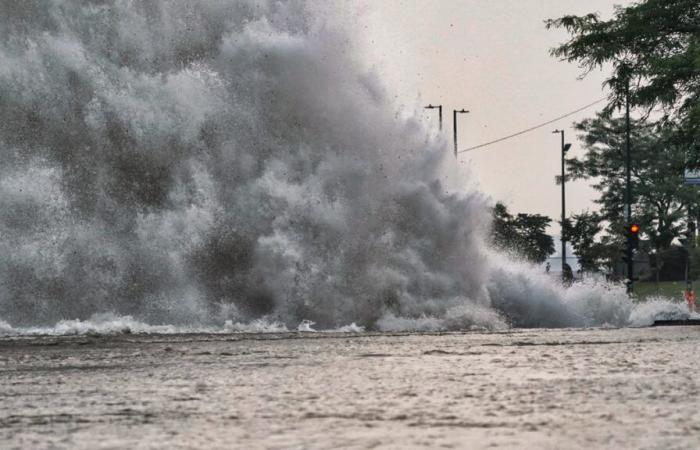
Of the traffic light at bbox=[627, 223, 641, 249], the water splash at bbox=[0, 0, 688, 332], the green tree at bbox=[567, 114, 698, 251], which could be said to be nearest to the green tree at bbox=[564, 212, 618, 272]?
the green tree at bbox=[567, 114, 698, 251]

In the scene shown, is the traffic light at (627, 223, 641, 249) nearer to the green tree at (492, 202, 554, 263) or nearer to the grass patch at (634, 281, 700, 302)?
the grass patch at (634, 281, 700, 302)

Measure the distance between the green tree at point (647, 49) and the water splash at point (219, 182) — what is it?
5115 mm

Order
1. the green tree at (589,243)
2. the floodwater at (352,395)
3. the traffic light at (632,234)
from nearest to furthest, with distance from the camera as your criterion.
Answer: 1. the floodwater at (352,395)
2. the traffic light at (632,234)
3. the green tree at (589,243)

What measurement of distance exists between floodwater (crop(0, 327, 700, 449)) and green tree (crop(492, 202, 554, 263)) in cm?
6773

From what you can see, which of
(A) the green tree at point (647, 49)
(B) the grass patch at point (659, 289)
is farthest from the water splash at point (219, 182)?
(B) the grass patch at point (659, 289)

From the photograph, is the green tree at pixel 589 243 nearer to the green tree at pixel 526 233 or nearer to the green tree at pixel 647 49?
the green tree at pixel 526 233

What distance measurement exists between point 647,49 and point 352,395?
2246 centimetres

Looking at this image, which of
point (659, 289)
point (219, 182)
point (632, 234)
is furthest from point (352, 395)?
point (659, 289)

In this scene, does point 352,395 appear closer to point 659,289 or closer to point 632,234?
point 632,234

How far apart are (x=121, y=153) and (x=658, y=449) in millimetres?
21090

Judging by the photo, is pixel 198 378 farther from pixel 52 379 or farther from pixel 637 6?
pixel 637 6

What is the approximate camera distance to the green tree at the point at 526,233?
86.9 metres

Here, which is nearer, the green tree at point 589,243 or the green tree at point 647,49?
the green tree at point 647,49

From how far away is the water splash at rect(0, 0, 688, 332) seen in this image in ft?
87.0
